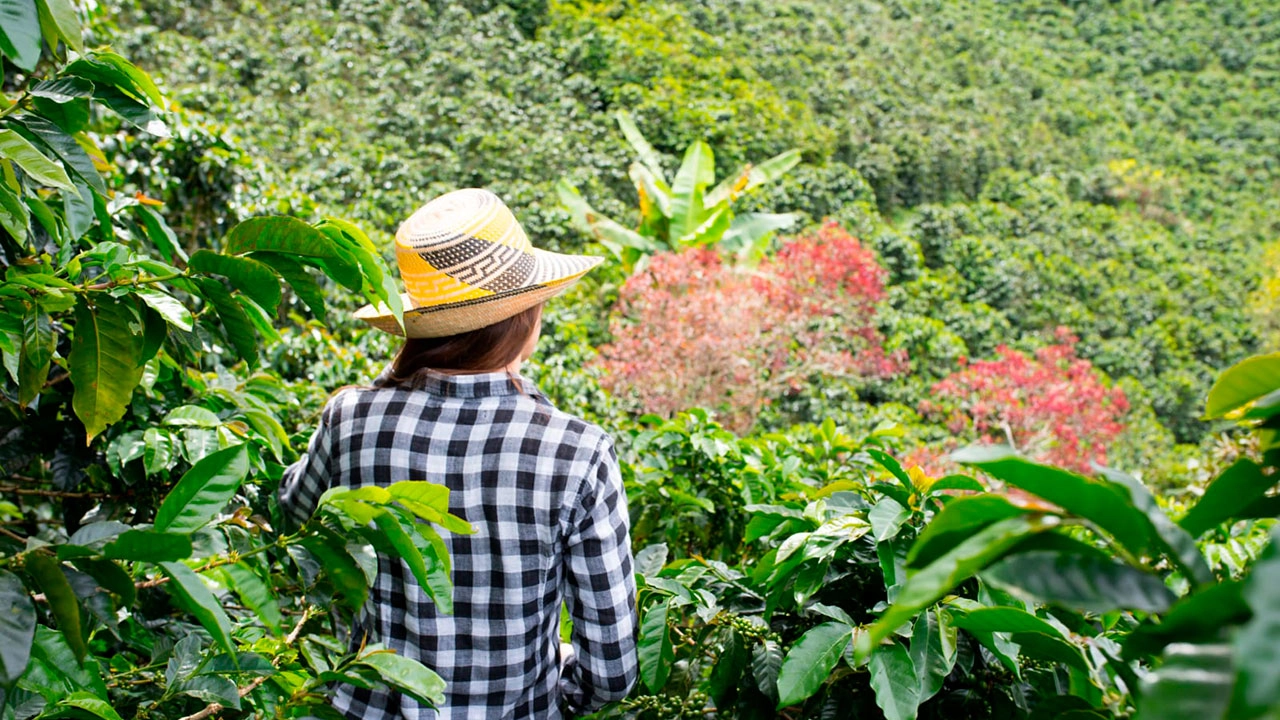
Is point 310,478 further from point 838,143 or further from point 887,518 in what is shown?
point 838,143

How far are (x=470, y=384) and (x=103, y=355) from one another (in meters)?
0.44

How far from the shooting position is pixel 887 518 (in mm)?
980

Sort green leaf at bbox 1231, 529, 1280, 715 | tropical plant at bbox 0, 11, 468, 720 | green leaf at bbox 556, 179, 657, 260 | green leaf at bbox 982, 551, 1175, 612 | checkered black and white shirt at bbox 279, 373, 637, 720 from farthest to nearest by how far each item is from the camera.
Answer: green leaf at bbox 556, 179, 657, 260 < checkered black and white shirt at bbox 279, 373, 637, 720 < tropical plant at bbox 0, 11, 468, 720 < green leaf at bbox 982, 551, 1175, 612 < green leaf at bbox 1231, 529, 1280, 715

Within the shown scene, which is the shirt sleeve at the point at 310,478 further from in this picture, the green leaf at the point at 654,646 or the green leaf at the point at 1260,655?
the green leaf at the point at 1260,655

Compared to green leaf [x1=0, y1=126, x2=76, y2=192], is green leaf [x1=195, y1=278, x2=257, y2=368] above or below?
below

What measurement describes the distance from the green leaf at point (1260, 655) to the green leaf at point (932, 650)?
62 centimetres

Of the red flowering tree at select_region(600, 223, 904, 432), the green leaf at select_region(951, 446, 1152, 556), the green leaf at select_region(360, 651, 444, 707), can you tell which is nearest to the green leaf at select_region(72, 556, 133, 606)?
the green leaf at select_region(360, 651, 444, 707)

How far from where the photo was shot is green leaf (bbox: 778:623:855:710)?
92cm

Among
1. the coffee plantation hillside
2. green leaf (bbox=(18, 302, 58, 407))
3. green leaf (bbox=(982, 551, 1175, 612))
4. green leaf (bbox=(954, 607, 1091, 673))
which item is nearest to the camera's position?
green leaf (bbox=(982, 551, 1175, 612))

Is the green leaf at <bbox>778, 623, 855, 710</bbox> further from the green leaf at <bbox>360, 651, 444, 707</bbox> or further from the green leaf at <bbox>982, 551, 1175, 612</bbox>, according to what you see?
the green leaf at <bbox>982, 551, 1175, 612</bbox>

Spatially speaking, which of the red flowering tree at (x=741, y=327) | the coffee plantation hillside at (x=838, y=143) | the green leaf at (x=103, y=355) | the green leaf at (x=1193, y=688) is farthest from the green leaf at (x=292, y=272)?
the red flowering tree at (x=741, y=327)

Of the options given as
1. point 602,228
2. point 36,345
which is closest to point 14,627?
point 36,345

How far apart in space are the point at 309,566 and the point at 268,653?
0.22m

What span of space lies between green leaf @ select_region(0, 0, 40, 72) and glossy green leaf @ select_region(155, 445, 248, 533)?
1.07 ft
